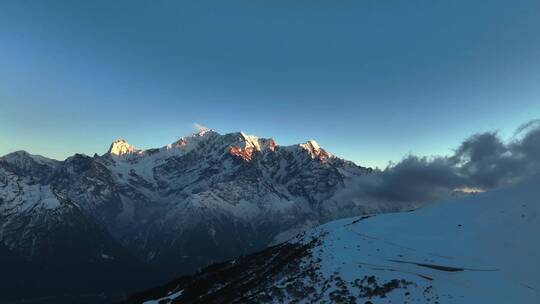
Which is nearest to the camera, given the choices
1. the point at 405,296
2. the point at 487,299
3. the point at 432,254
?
the point at 487,299

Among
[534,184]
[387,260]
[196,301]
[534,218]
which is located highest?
[534,184]

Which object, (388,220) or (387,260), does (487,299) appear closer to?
(387,260)

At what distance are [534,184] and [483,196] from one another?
1017 centimetres

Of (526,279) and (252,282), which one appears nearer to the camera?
(526,279)

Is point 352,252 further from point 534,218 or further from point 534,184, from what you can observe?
point 534,184

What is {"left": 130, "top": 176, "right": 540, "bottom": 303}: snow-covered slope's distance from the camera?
5309 centimetres

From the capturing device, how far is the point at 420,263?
6284cm

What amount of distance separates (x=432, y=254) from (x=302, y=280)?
18.5 m

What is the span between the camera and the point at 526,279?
52562mm

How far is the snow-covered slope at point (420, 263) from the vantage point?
174 ft

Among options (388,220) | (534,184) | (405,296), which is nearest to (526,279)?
(405,296)

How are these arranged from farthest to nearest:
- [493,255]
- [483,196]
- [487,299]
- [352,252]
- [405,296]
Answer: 1. [483,196]
2. [352,252]
3. [493,255]
4. [405,296]
5. [487,299]

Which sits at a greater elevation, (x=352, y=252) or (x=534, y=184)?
(x=534, y=184)

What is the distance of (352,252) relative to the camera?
73.4 m
